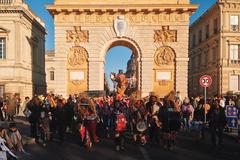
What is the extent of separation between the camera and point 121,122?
12.6 meters

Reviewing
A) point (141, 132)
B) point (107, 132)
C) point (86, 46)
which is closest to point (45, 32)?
point (86, 46)

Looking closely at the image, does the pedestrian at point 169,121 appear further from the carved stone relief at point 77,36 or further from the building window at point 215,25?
the building window at point 215,25

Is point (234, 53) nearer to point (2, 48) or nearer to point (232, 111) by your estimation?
point (2, 48)

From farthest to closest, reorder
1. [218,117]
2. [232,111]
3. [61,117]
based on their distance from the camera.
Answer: [232,111] → [61,117] → [218,117]

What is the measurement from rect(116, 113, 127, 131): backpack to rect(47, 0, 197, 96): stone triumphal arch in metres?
15.3

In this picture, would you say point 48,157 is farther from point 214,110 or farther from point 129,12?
point 129,12

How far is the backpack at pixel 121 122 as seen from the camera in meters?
12.5

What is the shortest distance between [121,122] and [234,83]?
1235 inches

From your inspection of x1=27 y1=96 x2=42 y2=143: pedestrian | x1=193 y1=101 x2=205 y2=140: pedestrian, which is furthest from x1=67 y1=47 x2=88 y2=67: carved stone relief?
x1=27 y1=96 x2=42 y2=143: pedestrian

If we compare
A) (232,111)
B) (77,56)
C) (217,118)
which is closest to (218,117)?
(217,118)

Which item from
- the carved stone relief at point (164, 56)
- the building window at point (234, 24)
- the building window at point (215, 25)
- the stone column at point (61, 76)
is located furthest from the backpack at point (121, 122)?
the building window at point (215, 25)

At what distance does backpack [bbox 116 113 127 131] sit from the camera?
→ 12.5m

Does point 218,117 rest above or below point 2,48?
below

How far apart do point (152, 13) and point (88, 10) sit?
4920mm
